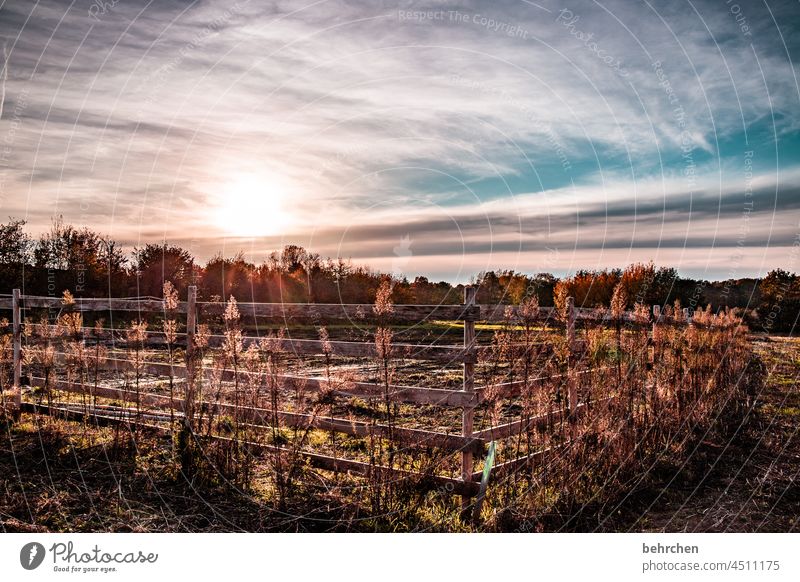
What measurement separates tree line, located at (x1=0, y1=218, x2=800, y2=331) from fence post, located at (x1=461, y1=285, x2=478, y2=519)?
0.41ft

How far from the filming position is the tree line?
7.77 meters

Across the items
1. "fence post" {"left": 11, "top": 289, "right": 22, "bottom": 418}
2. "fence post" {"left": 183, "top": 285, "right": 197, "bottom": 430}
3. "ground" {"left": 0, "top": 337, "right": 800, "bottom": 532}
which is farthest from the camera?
"fence post" {"left": 11, "top": 289, "right": 22, "bottom": 418}

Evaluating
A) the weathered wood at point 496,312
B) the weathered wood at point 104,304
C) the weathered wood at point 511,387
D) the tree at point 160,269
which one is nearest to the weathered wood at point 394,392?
the weathered wood at point 511,387

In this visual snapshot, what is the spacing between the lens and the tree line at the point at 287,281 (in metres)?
7.77

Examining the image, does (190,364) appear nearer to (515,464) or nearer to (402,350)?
(402,350)

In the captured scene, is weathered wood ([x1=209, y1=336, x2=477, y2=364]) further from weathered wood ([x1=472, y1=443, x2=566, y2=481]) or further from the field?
weathered wood ([x1=472, y1=443, x2=566, y2=481])

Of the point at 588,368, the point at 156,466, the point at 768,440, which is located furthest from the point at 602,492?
the point at 156,466

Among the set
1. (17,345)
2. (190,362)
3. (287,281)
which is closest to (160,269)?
(287,281)

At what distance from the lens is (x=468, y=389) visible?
507cm

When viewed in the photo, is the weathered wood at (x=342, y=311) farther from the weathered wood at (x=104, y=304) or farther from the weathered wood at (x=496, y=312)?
the weathered wood at (x=104, y=304)
